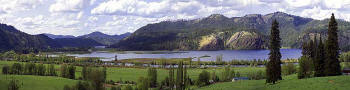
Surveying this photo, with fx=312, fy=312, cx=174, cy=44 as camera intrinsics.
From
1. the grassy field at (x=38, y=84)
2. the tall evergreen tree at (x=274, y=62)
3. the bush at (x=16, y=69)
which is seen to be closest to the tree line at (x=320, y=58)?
the tall evergreen tree at (x=274, y=62)

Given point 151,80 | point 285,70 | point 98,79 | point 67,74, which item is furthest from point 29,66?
point 285,70

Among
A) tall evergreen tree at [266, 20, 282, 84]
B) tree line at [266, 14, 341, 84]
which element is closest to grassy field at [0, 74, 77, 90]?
tall evergreen tree at [266, 20, 282, 84]

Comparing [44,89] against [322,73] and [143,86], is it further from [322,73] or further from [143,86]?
[322,73]

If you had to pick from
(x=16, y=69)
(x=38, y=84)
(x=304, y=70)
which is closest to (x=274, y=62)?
(x=304, y=70)

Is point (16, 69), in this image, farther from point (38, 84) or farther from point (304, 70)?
point (304, 70)

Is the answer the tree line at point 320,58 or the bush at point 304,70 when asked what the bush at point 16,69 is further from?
the tree line at point 320,58

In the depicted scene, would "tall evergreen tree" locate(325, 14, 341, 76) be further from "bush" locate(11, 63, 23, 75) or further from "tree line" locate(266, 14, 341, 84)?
"bush" locate(11, 63, 23, 75)

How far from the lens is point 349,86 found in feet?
150

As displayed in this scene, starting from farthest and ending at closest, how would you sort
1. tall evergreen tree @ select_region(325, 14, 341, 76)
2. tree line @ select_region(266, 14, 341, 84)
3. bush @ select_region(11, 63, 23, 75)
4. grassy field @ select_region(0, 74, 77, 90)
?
bush @ select_region(11, 63, 23, 75) → grassy field @ select_region(0, 74, 77, 90) → tall evergreen tree @ select_region(325, 14, 341, 76) → tree line @ select_region(266, 14, 341, 84)

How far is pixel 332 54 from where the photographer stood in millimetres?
67250

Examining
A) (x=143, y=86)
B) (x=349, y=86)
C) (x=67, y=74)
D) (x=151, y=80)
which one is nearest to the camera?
(x=349, y=86)

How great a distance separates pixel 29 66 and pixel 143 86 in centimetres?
9641

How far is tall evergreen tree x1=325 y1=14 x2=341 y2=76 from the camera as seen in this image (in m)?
66.4

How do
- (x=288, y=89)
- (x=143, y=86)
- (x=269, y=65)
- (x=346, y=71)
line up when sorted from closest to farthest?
(x=288, y=89)
(x=269, y=65)
(x=346, y=71)
(x=143, y=86)
